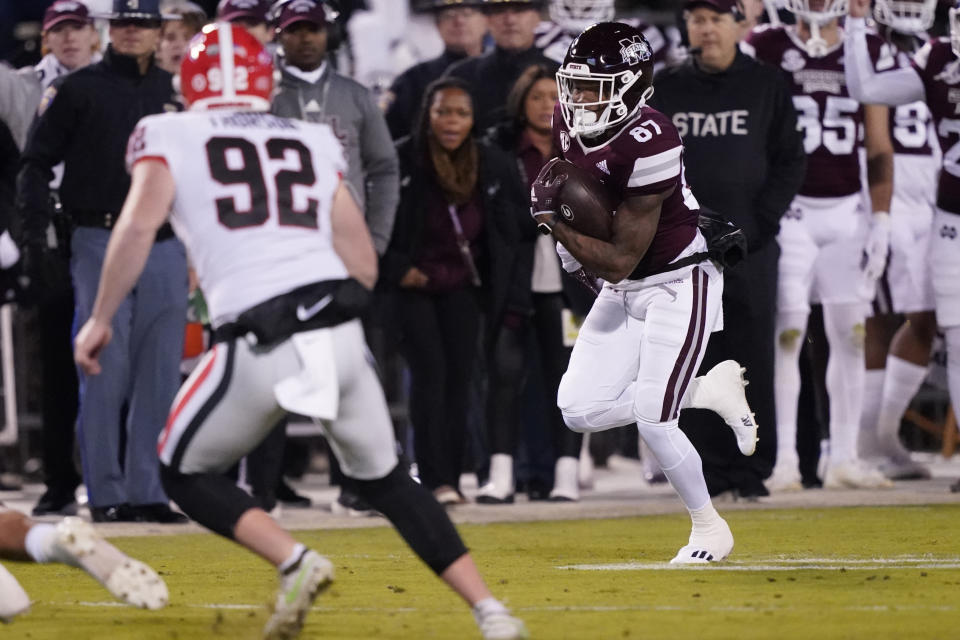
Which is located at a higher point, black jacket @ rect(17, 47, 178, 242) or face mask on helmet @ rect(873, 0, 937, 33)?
face mask on helmet @ rect(873, 0, 937, 33)

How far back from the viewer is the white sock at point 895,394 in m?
10.1

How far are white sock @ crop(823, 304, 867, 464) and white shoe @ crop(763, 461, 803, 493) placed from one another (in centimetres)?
23

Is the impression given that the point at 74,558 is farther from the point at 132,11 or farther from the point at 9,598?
the point at 132,11

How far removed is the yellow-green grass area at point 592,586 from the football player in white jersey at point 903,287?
7.08 ft

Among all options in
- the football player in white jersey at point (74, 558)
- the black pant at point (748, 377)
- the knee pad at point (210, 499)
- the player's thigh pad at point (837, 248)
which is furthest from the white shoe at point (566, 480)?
the knee pad at point (210, 499)

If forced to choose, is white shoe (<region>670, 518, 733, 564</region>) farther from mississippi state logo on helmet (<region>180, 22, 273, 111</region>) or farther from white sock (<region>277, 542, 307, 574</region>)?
mississippi state logo on helmet (<region>180, 22, 273, 111</region>)

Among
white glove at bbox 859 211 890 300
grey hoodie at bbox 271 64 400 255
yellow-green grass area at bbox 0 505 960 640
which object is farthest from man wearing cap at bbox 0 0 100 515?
white glove at bbox 859 211 890 300

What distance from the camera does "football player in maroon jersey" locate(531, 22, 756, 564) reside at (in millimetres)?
6457

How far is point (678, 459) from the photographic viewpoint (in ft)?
21.2

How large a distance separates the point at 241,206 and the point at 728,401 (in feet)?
9.20

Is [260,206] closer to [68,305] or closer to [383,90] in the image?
[68,305]

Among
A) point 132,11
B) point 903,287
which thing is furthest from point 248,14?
point 903,287

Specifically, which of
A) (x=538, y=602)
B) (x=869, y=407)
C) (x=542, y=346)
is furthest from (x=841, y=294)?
(x=538, y=602)

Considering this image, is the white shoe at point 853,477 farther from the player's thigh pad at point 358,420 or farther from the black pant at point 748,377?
the player's thigh pad at point 358,420
